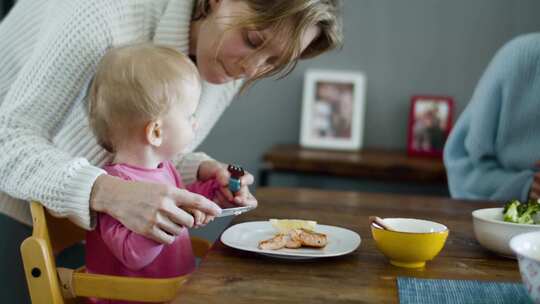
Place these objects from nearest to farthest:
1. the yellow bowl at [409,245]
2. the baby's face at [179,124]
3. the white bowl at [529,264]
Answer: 1. the white bowl at [529,264]
2. the yellow bowl at [409,245]
3. the baby's face at [179,124]

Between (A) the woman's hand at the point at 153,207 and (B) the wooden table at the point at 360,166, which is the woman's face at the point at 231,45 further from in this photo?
(B) the wooden table at the point at 360,166

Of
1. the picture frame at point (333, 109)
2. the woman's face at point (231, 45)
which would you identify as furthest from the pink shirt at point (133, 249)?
the picture frame at point (333, 109)

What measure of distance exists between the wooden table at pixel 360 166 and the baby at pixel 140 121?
4.99 ft

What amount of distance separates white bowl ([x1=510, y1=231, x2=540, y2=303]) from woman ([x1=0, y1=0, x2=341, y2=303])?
1.50 feet

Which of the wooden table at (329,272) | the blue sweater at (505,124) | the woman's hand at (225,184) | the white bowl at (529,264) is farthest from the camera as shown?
the blue sweater at (505,124)

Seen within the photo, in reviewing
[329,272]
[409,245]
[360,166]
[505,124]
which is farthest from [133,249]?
[360,166]

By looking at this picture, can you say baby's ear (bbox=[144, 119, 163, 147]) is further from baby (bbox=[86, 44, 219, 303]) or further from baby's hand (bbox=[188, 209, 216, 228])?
baby's hand (bbox=[188, 209, 216, 228])

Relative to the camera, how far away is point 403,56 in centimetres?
311

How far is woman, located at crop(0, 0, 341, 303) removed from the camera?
1133 millimetres

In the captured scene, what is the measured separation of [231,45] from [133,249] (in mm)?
508

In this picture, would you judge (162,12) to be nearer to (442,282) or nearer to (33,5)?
(33,5)

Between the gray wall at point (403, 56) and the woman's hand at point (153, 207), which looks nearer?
the woman's hand at point (153, 207)

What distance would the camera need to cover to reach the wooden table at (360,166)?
276 cm

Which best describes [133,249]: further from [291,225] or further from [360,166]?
[360,166]
